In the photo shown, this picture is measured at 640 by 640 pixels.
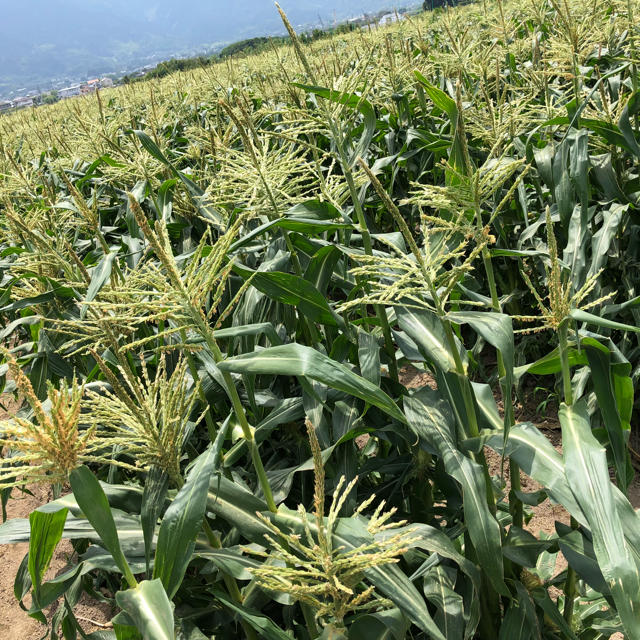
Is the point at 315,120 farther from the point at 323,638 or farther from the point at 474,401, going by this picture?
the point at 323,638

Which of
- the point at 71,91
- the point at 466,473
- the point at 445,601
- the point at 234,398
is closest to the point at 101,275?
the point at 234,398

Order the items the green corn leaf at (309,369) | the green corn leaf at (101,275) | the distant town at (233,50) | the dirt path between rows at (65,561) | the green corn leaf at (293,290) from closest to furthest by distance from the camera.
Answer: the green corn leaf at (309,369) < the green corn leaf at (293,290) < the green corn leaf at (101,275) < the dirt path between rows at (65,561) < the distant town at (233,50)

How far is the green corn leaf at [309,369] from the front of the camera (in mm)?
1349

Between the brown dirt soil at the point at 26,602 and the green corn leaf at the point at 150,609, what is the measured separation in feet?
4.82

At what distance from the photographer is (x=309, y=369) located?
1.35 m

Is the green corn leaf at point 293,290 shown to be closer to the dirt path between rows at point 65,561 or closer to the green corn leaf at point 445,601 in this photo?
the green corn leaf at point 445,601

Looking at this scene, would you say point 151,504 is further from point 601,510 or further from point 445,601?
point 601,510

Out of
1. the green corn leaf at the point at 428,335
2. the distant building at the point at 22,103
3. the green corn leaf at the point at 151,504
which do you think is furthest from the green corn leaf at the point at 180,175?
the distant building at the point at 22,103

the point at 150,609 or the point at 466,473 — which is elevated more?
the point at 150,609

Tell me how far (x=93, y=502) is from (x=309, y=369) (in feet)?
1.74

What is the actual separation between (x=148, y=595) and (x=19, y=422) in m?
0.46

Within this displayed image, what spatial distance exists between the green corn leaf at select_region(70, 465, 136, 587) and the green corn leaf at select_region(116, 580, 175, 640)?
0.12 m

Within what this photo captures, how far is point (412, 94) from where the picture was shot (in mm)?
6305

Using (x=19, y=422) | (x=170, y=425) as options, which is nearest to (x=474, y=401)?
(x=170, y=425)
